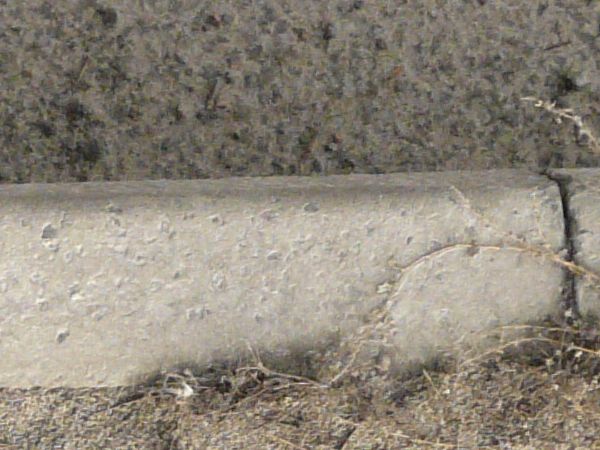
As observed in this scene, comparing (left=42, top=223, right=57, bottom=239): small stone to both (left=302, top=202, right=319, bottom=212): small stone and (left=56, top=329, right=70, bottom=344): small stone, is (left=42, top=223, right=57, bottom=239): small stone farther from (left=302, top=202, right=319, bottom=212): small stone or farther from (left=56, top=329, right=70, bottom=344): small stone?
(left=302, top=202, right=319, bottom=212): small stone

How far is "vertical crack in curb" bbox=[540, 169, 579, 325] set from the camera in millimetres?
1671

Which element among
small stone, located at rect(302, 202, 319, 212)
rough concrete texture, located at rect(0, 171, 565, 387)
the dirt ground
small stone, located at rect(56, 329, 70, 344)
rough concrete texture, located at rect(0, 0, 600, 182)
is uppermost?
rough concrete texture, located at rect(0, 0, 600, 182)

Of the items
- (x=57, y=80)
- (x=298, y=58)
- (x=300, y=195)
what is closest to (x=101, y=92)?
(x=57, y=80)

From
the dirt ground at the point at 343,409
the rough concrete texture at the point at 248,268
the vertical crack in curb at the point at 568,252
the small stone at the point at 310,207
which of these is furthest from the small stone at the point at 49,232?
the vertical crack in curb at the point at 568,252

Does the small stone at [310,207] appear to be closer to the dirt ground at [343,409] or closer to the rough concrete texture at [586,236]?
the dirt ground at [343,409]

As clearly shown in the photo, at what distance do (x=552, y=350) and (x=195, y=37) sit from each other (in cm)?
92

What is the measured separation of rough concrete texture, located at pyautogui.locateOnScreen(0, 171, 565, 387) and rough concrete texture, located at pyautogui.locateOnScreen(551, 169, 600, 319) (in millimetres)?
25

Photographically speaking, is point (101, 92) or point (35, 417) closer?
point (35, 417)

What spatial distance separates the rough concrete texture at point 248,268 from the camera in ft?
5.37

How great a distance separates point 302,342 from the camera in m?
1.68

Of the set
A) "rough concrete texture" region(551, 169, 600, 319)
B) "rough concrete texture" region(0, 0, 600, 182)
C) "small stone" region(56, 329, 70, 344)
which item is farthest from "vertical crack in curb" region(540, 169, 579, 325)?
"small stone" region(56, 329, 70, 344)

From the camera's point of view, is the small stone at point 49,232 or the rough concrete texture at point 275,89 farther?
the rough concrete texture at point 275,89

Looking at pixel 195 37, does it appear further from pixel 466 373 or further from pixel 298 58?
pixel 466 373

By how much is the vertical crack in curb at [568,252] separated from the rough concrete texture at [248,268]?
13mm
